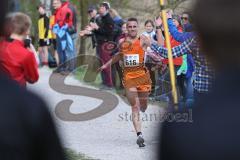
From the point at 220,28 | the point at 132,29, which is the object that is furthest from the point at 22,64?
the point at 220,28

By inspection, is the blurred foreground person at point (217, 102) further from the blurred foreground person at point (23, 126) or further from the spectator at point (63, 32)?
the spectator at point (63, 32)

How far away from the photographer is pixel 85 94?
17281 millimetres

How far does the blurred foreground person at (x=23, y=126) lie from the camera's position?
8.51 feet

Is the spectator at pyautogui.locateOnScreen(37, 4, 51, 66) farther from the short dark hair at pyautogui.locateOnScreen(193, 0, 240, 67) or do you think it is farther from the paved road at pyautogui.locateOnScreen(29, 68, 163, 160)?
the short dark hair at pyautogui.locateOnScreen(193, 0, 240, 67)

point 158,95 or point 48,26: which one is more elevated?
point 48,26

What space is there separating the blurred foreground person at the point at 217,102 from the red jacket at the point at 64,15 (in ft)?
57.5

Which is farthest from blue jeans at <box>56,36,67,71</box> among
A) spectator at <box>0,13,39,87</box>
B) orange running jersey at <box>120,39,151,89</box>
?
spectator at <box>0,13,39,87</box>

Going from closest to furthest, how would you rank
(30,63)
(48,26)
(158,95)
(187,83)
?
(30,63)
(187,83)
(158,95)
(48,26)

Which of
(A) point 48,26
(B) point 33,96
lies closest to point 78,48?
(A) point 48,26

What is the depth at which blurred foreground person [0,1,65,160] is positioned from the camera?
2.59m

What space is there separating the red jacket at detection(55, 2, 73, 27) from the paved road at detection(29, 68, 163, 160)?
11.3 feet

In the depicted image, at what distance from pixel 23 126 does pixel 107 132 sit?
387 inches

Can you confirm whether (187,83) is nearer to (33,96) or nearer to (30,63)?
(30,63)

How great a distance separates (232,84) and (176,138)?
0.75 ft
